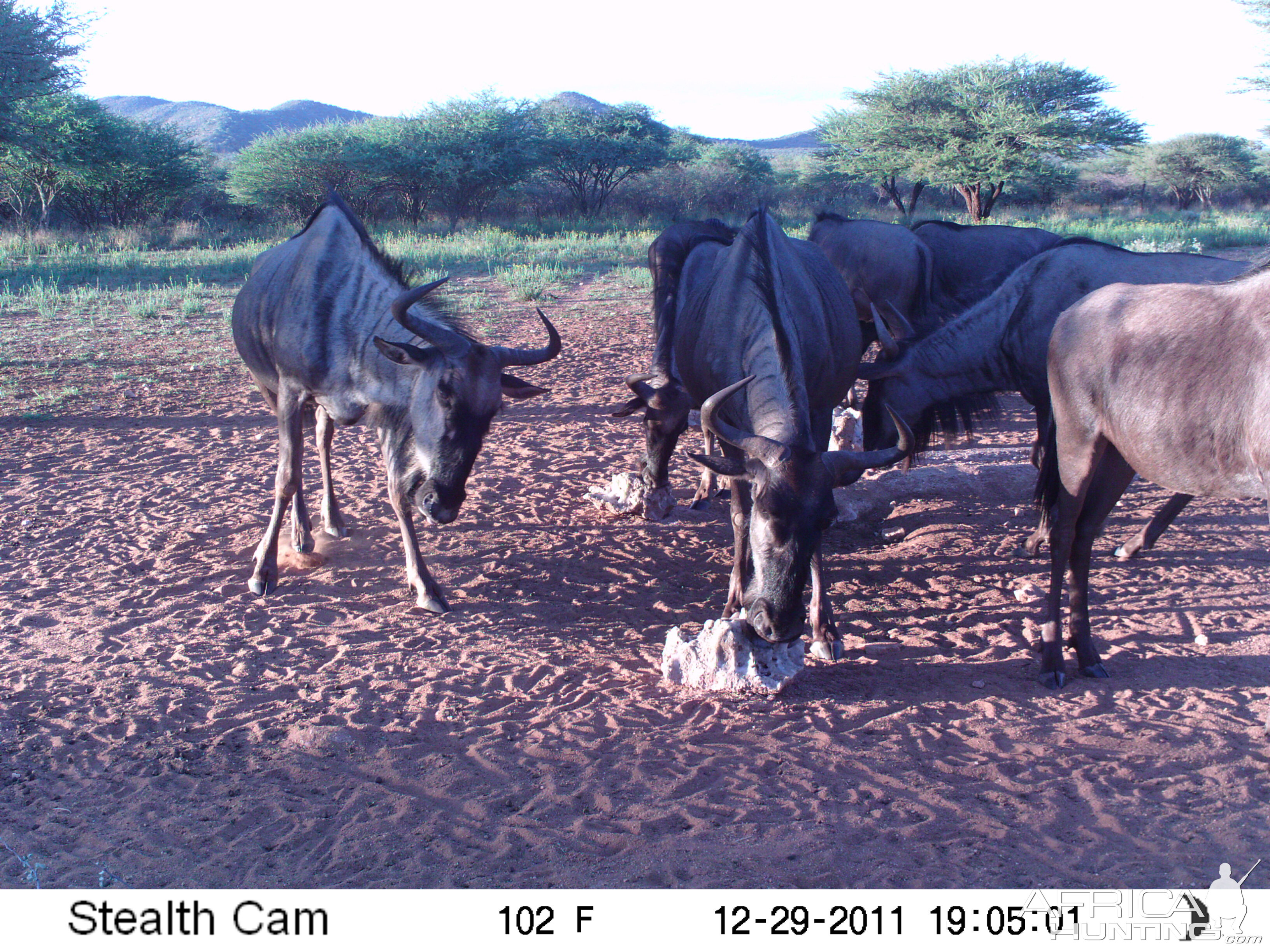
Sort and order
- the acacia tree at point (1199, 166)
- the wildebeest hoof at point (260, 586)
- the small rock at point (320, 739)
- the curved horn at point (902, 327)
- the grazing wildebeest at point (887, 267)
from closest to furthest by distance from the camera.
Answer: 1. the small rock at point (320, 739)
2. the wildebeest hoof at point (260, 586)
3. the curved horn at point (902, 327)
4. the grazing wildebeest at point (887, 267)
5. the acacia tree at point (1199, 166)

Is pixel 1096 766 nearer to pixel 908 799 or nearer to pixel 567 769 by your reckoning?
pixel 908 799

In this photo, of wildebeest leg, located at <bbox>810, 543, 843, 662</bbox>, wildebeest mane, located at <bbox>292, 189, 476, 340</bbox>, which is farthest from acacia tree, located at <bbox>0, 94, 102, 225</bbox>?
wildebeest leg, located at <bbox>810, 543, 843, 662</bbox>

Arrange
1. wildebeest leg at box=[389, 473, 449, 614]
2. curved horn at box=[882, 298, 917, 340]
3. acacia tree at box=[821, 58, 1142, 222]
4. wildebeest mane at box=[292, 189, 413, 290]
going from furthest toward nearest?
acacia tree at box=[821, 58, 1142, 222]
curved horn at box=[882, 298, 917, 340]
wildebeest mane at box=[292, 189, 413, 290]
wildebeest leg at box=[389, 473, 449, 614]

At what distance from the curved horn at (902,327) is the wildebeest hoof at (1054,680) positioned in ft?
8.44

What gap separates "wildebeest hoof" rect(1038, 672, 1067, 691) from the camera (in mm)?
4117

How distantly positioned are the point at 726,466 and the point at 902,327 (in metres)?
3.36

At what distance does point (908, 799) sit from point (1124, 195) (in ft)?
166

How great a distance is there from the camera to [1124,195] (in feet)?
147

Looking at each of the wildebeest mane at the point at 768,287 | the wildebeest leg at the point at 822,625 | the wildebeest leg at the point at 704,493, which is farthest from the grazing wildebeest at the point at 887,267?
the wildebeest leg at the point at 822,625

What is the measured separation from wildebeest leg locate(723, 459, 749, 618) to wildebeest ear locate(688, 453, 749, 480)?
0.39 m

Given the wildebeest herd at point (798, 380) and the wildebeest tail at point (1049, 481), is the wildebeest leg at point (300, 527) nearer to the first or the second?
the wildebeest herd at point (798, 380)

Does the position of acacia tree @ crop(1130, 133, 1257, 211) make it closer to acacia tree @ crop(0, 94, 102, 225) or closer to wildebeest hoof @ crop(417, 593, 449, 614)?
acacia tree @ crop(0, 94, 102, 225)

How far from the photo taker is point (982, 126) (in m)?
27.9

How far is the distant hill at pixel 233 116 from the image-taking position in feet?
248
